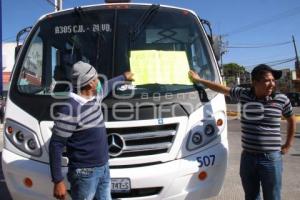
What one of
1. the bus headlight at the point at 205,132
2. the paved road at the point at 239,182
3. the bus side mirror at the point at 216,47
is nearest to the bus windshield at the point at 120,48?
the bus side mirror at the point at 216,47

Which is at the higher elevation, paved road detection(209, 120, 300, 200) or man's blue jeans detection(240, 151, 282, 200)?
man's blue jeans detection(240, 151, 282, 200)

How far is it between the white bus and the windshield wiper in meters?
0.01

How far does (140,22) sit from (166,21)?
30 cm

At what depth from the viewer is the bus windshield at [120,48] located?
4.90m

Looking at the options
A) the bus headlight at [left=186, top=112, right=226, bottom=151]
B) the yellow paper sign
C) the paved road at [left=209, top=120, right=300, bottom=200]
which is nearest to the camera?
A: the bus headlight at [left=186, top=112, right=226, bottom=151]

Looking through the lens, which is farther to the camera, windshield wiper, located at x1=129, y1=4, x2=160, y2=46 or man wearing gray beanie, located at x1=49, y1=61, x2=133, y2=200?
windshield wiper, located at x1=129, y1=4, x2=160, y2=46

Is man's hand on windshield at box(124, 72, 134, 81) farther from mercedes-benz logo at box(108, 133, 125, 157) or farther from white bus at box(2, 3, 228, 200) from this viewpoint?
mercedes-benz logo at box(108, 133, 125, 157)

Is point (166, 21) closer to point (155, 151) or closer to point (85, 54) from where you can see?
point (85, 54)

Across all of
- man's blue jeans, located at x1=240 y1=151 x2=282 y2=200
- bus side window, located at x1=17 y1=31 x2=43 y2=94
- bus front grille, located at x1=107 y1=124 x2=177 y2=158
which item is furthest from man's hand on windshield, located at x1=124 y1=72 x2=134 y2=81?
man's blue jeans, located at x1=240 y1=151 x2=282 y2=200

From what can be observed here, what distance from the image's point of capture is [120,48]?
5004mm

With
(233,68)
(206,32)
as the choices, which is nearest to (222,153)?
(206,32)

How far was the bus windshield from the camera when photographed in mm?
4902

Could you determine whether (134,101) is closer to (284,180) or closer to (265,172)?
(265,172)

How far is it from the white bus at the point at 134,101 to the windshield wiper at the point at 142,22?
0.01m
